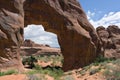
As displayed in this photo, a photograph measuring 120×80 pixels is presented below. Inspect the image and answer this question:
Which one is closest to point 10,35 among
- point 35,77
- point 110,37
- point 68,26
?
point 35,77

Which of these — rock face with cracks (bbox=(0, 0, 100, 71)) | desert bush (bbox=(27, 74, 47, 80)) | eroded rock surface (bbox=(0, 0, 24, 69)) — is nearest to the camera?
desert bush (bbox=(27, 74, 47, 80))

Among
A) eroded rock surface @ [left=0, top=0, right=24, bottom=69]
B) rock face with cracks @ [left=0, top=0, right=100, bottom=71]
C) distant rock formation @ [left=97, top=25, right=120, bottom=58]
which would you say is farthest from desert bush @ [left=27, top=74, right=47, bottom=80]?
distant rock formation @ [left=97, top=25, right=120, bottom=58]

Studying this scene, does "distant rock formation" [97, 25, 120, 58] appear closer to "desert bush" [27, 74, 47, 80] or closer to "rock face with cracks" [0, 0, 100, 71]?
"rock face with cracks" [0, 0, 100, 71]

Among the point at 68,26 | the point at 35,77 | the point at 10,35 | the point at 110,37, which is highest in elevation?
the point at 68,26

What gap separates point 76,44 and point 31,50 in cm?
3077

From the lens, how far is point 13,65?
16.1 m

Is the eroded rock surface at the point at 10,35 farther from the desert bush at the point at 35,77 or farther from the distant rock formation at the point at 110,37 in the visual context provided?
the distant rock formation at the point at 110,37

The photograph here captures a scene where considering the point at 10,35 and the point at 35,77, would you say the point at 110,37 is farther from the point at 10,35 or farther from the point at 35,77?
the point at 35,77

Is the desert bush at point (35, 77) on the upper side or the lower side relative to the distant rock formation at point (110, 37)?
lower

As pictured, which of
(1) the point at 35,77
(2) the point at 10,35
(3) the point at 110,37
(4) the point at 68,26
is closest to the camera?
(1) the point at 35,77

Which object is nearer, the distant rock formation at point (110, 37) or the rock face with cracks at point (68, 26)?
the rock face with cracks at point (68, 26)

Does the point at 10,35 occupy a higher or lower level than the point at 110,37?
lower

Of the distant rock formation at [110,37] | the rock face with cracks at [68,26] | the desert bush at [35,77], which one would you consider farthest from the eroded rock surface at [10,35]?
the distant rock formation at [110,37]

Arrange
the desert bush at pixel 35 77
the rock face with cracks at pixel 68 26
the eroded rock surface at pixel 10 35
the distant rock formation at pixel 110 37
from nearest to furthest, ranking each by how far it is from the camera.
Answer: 1. the desert bush at pixel 35 77
2. the eroded rock surface at pixel 10 35
3. the rock face with cracks at pixel 68 26
4. the distant rock formation at pixel 110 37
